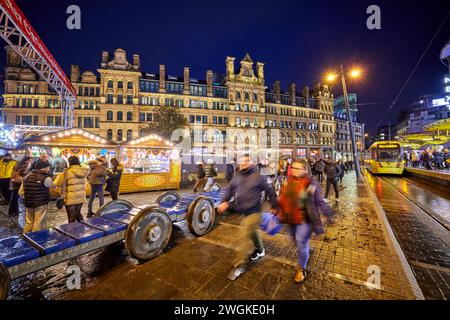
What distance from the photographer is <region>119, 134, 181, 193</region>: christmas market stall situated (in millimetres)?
10805

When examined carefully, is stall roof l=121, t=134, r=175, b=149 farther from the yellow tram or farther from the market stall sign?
the yellow tram

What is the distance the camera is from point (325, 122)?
168 ft

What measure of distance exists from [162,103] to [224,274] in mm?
37317

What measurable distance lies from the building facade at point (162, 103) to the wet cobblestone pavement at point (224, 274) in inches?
1065

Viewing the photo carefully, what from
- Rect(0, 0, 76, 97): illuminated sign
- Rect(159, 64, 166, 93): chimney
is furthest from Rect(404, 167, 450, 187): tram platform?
Rect(159, 64, 166, 93): chimney

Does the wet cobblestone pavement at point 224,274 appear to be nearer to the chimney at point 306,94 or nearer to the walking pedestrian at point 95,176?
the walking pedestrian at point 95,176

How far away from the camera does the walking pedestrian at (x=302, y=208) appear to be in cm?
267

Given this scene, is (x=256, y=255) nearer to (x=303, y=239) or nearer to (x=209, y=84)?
(x=303, y=239)

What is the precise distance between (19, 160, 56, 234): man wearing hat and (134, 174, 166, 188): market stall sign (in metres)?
6.94

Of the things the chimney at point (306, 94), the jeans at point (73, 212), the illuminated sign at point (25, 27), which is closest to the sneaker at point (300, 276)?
the jeans at point (73, 212)
